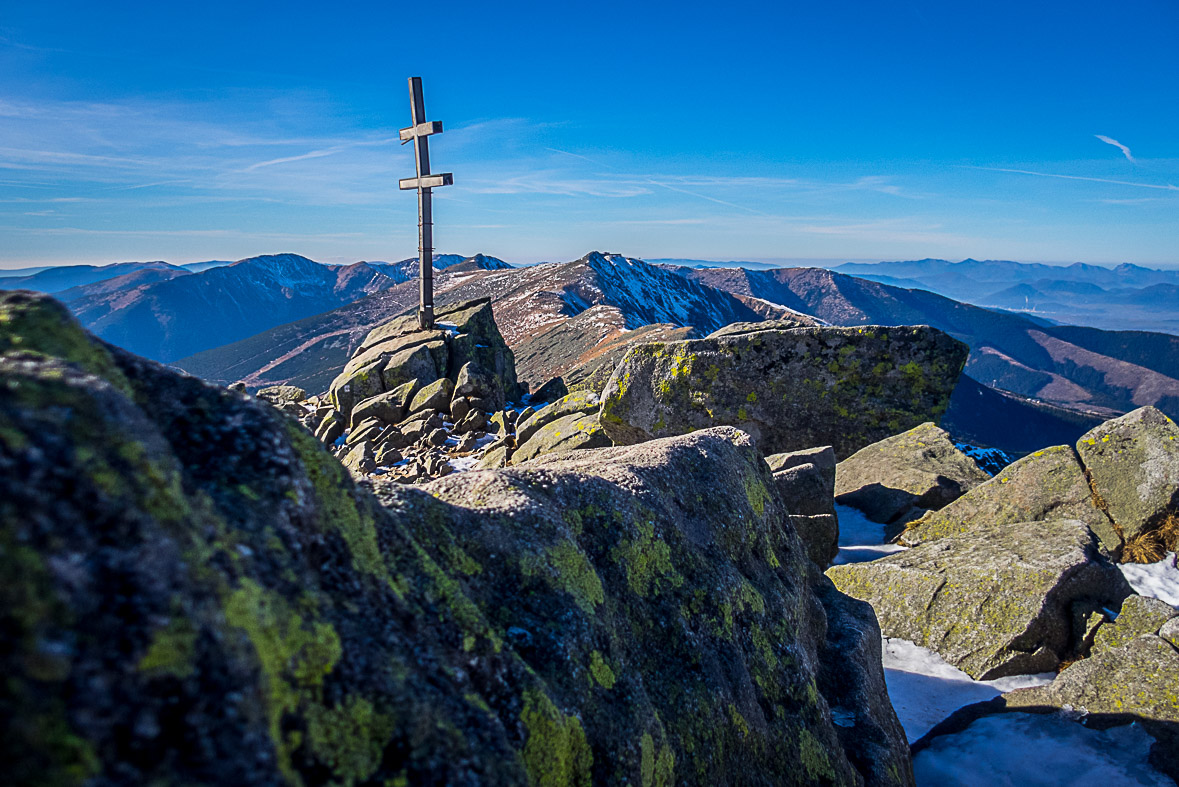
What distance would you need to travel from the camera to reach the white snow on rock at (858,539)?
520 inches

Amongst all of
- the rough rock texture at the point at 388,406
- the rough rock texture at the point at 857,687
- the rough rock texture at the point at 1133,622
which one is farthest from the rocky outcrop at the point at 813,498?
the rough rock texture at the point at 388,406

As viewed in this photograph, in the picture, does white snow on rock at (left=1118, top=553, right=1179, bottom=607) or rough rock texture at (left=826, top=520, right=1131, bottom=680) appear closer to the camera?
rough rock texture at (left=826, top=520, right=1131, bottom=680)

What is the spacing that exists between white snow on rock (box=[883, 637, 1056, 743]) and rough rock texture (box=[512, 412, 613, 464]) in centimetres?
A: 918

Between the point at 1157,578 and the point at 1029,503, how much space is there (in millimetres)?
2195

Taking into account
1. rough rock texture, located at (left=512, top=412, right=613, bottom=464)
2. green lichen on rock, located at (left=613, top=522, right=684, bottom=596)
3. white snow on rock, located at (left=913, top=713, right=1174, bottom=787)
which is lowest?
white snow on rock, located at (left=913, top=713, right=1174, bottom=787)

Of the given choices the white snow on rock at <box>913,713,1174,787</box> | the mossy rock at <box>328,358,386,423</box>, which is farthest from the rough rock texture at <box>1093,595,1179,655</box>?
the mossy rock at <box>328,358,386,423</box>

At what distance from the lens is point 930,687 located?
9164 mm

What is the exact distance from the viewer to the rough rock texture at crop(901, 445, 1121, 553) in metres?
12.0

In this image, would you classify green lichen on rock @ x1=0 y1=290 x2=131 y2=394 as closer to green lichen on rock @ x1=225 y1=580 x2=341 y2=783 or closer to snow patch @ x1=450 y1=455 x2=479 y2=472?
green lichen on rock @ x1=225 y1=580 x2=341 y2=783

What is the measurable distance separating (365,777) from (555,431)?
16458 mm

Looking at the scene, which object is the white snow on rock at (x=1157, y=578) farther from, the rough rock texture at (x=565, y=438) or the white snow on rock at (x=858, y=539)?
the rough rock texture at (x=565, y=438)

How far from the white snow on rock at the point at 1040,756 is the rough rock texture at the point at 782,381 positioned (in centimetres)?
935

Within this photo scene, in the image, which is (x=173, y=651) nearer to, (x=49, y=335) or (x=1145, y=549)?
(x=49, y=335)

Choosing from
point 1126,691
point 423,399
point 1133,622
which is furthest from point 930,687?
point 423,399
